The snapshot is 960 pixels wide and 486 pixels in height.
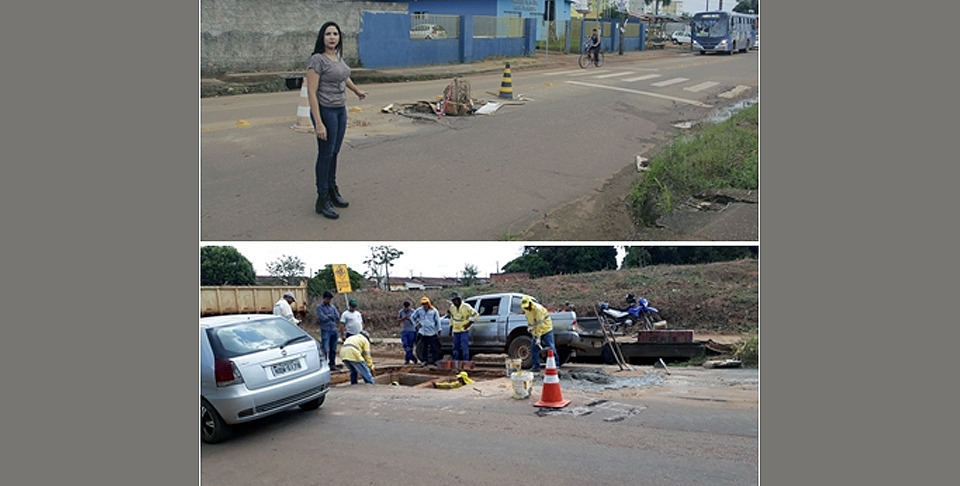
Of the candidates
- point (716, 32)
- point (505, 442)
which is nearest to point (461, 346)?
point (505, 442)

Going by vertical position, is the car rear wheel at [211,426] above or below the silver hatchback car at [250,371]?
below

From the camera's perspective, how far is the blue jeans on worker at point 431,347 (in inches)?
533

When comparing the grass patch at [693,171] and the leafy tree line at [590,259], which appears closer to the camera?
the grass patch at [693,171]

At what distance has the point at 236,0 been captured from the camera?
24.4 meters

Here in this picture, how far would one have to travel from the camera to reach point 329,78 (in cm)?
802

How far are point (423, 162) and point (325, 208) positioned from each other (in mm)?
2968

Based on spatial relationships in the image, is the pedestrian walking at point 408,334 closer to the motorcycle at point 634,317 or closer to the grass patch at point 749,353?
the motorcycle at point 634,317

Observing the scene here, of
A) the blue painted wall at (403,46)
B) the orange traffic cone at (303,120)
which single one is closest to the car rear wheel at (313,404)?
the orange traffic cone at (303,120)

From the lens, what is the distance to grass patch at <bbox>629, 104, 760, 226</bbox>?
1038 cm

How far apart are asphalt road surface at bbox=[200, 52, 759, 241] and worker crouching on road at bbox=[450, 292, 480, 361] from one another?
100.0 inches

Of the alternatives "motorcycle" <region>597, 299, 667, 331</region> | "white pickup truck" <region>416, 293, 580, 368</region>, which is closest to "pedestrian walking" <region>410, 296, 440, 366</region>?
"white pickup truck" <region>416, 293, 580, 368</region>

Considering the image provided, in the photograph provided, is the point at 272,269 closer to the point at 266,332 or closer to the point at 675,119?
the point at 675,119

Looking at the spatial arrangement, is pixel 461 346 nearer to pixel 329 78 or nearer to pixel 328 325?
pixel 328 325

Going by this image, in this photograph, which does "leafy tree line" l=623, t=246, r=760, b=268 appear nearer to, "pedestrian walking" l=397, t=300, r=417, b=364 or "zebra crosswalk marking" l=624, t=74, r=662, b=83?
"zebra crosswalk marking" l=624, t=74, r=662, b=83
